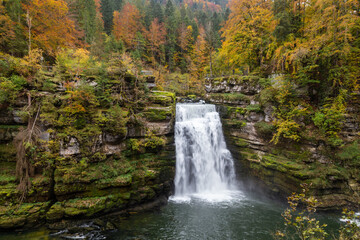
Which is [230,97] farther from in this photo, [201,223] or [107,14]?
[107,14]

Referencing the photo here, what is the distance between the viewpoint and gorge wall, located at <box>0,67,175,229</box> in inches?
312

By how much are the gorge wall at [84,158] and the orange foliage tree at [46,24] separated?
5547 millimetres

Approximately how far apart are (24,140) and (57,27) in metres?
10.1

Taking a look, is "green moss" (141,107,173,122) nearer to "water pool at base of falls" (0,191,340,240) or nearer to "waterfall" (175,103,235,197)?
"waterfall" (175,103,235,197)

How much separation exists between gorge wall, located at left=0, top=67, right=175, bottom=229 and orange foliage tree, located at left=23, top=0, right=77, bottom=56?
18.2 feet

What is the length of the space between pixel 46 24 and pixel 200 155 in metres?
15.0

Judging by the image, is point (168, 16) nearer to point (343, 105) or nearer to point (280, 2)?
point (280, 2)

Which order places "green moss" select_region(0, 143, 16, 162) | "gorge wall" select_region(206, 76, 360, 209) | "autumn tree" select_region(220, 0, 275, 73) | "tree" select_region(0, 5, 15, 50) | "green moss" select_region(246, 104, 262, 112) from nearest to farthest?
1. "green moss" select_region(0, 143, 16, 162)
2. "gorge wall" select_region(206, 76, 360, 209)
3. "tree" select_region(0, 5, 15, 50)
4. "green moss" select_region(246, 104, 262, 112)
5. "autumn tree" select_region(220, 0, 275, 73)

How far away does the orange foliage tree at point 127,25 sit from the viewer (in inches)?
1008

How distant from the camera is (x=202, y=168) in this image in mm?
13062

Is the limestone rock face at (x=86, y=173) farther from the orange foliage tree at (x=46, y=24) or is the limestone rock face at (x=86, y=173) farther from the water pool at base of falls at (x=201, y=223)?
the orange foliage tree at (x=46, y=24)

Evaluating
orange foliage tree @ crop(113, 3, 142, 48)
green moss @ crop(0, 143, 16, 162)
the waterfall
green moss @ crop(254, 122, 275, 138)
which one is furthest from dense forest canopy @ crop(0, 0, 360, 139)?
orange foliage tree @ crop(113, 3, 142, 48)

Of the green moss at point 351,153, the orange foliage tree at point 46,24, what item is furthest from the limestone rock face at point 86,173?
the green moss at point 351,153

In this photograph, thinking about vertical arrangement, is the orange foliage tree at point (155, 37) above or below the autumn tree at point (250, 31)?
above
